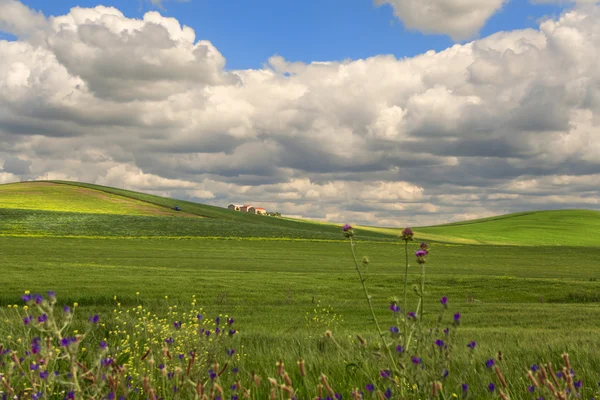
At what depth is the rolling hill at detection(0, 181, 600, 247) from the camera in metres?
69.4

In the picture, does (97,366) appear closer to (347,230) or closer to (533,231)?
(347,230)

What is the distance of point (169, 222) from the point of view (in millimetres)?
78562

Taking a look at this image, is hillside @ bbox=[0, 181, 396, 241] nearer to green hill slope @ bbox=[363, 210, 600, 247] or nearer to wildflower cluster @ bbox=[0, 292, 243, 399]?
green hill slope @ bbox=[363, 210, 600, 247]

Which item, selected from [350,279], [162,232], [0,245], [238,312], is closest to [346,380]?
[238,312]

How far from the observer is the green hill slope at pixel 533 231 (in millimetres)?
106688

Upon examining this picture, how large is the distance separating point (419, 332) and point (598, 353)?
358cm

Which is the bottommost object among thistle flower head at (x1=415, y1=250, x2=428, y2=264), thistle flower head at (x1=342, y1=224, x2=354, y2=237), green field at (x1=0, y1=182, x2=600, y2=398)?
green field at (x1=0, y1=182, x2=600, y2=398)

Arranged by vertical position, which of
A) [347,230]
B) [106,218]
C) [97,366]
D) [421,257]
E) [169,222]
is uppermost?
[347,230]

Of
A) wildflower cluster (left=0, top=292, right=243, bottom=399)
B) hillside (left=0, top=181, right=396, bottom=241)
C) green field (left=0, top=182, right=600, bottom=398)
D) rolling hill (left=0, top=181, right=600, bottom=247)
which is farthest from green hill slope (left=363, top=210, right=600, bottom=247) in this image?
wildflower cluster (left=0, top=292, right=243, bottom=399)

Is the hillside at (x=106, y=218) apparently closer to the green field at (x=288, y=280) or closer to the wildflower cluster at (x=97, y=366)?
the green field at (x=288, y=280)

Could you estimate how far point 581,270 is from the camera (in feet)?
138

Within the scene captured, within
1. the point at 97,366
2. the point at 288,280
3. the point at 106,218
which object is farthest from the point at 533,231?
the point at 97,366

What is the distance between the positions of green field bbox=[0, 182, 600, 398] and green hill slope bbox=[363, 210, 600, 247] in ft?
145

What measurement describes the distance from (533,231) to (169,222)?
8230cm
